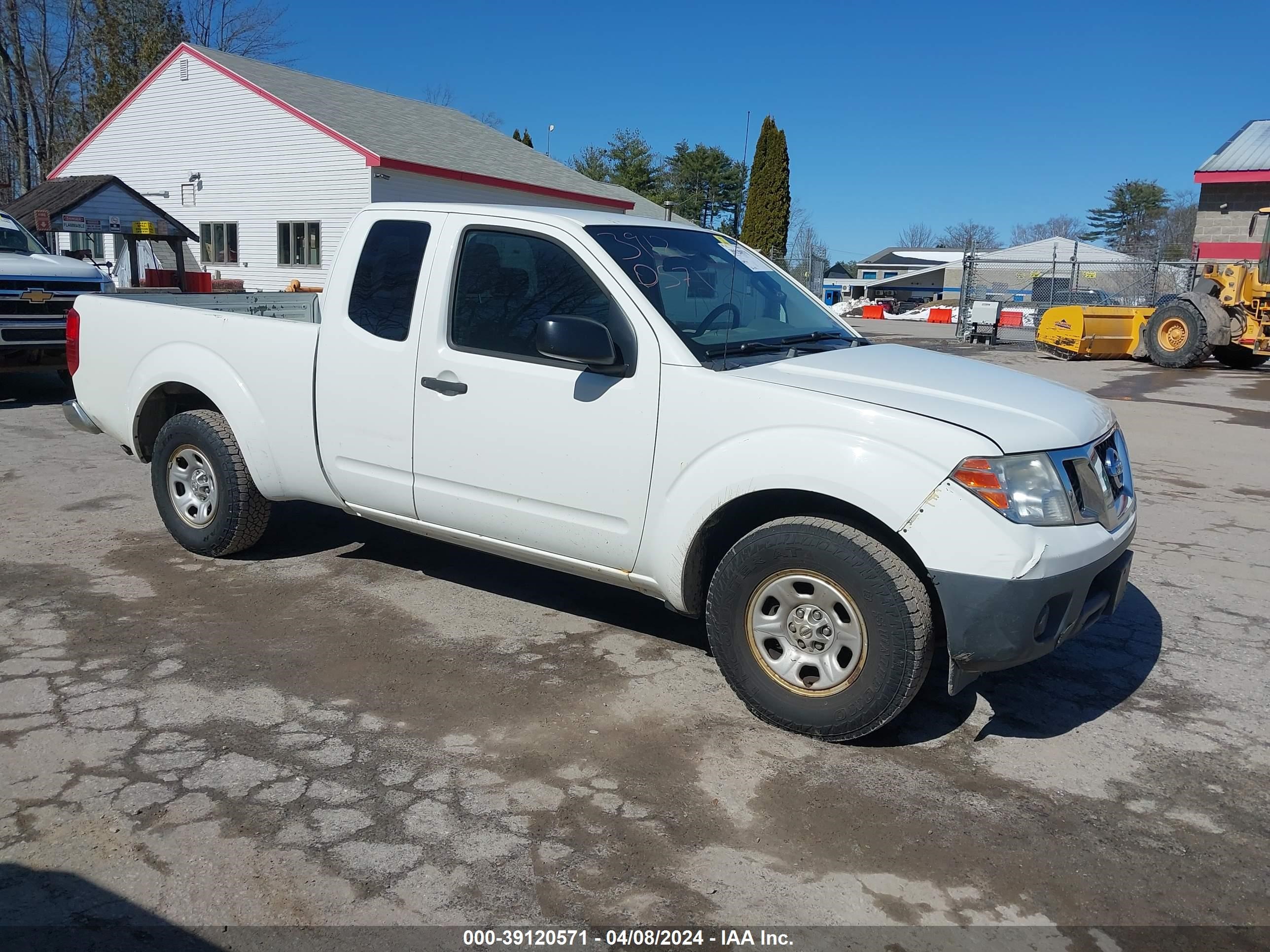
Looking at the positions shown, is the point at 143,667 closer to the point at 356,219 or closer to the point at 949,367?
the point at 356,219

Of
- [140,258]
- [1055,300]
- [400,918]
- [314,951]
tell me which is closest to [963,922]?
[400,918]

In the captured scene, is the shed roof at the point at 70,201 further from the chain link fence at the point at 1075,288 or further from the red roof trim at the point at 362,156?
the chain link fence at the point at 1075,288

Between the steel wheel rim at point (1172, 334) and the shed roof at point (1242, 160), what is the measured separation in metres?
14.2

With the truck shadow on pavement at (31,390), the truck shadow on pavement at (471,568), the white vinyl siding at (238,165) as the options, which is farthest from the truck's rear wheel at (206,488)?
the white vinyl siding at (238,165)

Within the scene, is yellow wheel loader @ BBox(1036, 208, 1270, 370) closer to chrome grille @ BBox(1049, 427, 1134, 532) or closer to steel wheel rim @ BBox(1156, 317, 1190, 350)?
steel wheel rim @ BBox(1156, 317, 1190, 350)

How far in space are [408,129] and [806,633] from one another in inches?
1072

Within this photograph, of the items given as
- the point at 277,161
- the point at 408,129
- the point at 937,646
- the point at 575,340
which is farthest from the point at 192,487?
the point at 408,129

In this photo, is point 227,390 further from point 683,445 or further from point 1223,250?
point 1223,250

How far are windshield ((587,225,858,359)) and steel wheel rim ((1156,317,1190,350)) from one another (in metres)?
17.0

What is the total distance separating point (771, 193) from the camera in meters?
35.7

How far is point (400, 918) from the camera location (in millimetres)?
2750

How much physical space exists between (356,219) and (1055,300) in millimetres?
27846

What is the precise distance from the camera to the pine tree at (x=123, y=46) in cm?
3841

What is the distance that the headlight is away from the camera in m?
3.37
